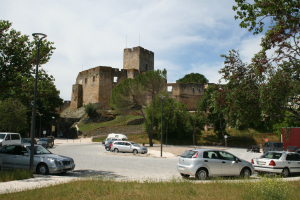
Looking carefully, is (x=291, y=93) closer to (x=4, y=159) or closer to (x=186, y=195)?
(x=186, y=195)

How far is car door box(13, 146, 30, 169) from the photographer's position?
37.4 ft

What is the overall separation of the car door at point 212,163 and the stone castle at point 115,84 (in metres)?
47.2

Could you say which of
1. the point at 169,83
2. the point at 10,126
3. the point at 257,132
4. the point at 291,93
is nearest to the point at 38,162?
the point at 291,93

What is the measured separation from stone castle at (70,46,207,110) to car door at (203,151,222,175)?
4718 centimetres

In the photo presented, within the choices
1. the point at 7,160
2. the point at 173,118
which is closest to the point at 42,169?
the point at 7,160

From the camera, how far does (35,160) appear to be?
36.9 feet

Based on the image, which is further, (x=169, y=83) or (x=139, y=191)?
(x=169, y=83)

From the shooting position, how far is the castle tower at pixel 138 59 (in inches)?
2411

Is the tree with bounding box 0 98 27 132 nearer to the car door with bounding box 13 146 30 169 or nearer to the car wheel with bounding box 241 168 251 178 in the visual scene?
the car door with bounding box 13 146 30 169

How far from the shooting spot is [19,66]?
1320 centimetres

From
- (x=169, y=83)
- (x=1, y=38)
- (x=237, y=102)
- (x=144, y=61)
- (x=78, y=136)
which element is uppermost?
(x=144, y=61)

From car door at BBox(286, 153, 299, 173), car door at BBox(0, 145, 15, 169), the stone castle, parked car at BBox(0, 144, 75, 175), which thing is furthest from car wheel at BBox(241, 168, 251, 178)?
the stone castle

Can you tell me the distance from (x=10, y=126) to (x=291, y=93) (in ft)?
114

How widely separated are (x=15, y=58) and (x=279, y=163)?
1377 cm
